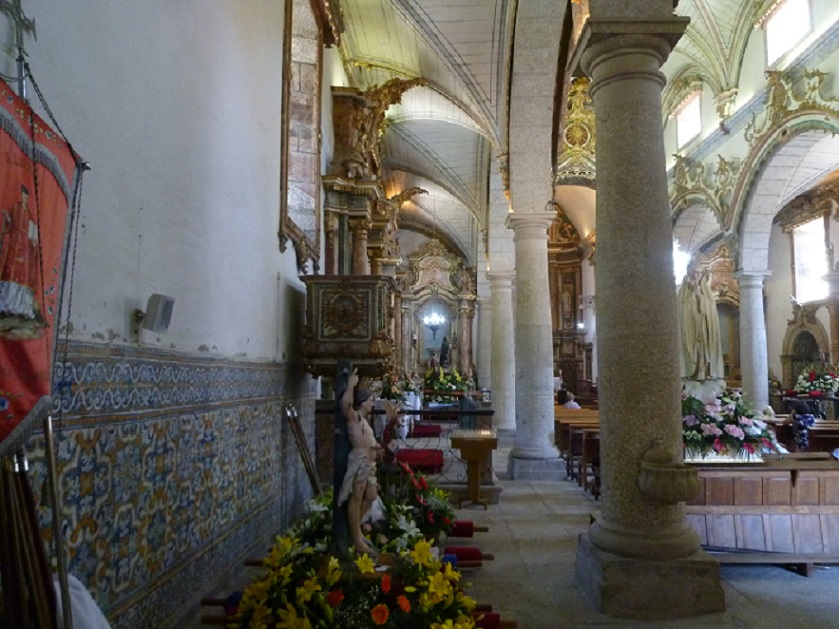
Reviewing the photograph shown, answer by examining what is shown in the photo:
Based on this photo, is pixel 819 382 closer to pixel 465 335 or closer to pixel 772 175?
pixel 772 175

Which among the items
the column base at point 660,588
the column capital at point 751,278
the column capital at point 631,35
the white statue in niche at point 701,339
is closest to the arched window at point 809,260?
the column capital at point 751,278

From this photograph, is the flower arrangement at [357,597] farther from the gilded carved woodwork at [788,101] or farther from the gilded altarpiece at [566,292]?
the gilded altarpiece at [566,292]

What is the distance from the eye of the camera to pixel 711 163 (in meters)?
15.8

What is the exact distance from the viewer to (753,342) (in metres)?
14.0

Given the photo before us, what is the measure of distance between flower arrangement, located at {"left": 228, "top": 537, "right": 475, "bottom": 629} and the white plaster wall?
4.68 ft

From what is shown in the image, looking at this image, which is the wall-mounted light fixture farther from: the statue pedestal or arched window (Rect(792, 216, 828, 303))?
the statue pedestal

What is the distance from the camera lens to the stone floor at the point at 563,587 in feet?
12.6

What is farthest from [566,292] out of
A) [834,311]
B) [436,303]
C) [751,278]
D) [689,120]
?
[751,278]

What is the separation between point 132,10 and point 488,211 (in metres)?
14.6

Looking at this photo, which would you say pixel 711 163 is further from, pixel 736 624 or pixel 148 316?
pixel 148 316

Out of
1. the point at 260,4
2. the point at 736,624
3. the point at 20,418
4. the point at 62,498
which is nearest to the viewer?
the point at 20,418

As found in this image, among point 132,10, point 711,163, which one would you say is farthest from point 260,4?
point 711,163

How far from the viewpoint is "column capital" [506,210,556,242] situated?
9805 millimetres

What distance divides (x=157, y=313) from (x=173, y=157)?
99 centimetres
